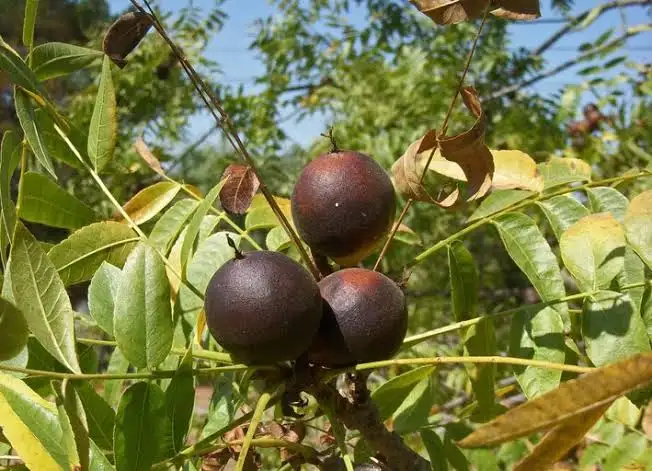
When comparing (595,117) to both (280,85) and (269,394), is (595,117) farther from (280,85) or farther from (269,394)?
(269,394)

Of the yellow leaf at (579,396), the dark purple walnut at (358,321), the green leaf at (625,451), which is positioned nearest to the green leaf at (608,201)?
the dark purple walnut at (358,321)

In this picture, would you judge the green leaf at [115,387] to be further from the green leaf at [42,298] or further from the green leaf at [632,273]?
the green leaf at [632,273]

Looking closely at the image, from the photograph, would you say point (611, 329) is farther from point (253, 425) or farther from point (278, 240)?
point (278, 240)

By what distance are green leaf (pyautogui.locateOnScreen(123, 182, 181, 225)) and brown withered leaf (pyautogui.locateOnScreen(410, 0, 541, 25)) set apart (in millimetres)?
750

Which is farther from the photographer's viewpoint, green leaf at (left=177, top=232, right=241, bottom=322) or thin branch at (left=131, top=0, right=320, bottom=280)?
green leaf at (left=177, top=232, right=241, bottom=322)

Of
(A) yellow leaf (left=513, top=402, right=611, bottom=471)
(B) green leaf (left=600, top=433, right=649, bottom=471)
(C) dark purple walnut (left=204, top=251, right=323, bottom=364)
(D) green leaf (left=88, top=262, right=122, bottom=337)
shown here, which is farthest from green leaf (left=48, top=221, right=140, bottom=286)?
(B) green leaf (left=600, top=433, right=649, bottom=471)

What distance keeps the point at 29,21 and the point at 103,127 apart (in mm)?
246

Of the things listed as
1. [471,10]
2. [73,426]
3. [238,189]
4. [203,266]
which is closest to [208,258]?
[203,266]

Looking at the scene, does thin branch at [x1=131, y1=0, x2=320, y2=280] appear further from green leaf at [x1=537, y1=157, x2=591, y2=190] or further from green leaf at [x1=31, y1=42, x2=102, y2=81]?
green leaf at [x1=537, y1=157, x2=591, y2=190]

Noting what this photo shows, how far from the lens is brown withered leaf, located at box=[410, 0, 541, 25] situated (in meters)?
1.17

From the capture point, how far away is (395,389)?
1.52 metres

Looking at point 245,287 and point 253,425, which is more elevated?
point 245,287

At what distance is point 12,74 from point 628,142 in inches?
141

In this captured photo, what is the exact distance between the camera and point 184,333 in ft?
4.57
